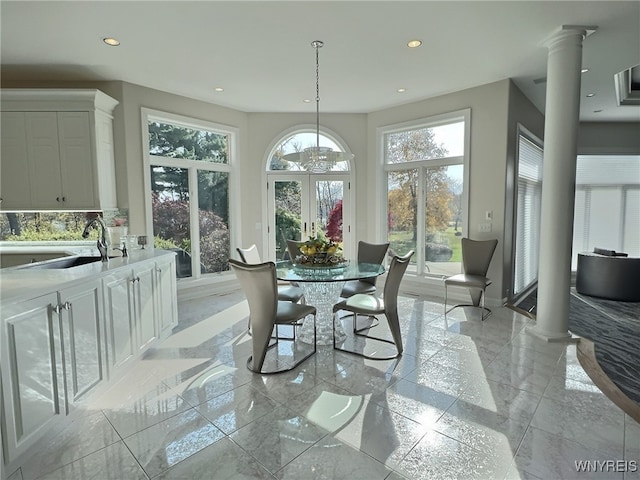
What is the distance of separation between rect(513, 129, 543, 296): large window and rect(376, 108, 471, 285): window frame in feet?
2.53

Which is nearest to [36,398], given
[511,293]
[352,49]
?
[352,49]

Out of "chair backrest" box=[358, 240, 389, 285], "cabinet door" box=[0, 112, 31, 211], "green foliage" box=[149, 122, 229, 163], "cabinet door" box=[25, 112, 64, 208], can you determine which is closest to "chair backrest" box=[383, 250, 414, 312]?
"chair backrest" box=[358, 240, 389, 285]

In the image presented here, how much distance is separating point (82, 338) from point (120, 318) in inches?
16.3

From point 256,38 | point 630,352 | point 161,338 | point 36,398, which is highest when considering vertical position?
point 256,38

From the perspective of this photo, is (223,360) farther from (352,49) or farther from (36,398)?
(352,49)

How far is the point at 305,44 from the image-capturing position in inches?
130

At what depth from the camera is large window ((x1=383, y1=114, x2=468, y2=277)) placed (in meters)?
4.93

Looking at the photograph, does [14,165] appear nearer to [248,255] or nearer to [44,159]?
[44,159]

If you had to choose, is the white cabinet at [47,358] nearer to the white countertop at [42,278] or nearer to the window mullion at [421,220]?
the white countertop at [42,278]

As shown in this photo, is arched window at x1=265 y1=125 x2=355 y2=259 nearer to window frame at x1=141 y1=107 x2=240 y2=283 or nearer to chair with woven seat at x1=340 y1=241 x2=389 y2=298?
window frame at x1=141 y1=107 x2=240 y2=283

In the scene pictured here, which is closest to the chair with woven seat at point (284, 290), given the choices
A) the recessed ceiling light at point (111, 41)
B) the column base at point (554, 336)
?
the recessed ceiling light at point (111, 41)

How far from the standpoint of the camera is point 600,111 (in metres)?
5.80

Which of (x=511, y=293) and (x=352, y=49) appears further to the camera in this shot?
(x=511, y=293)

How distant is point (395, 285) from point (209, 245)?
11.3 feet
